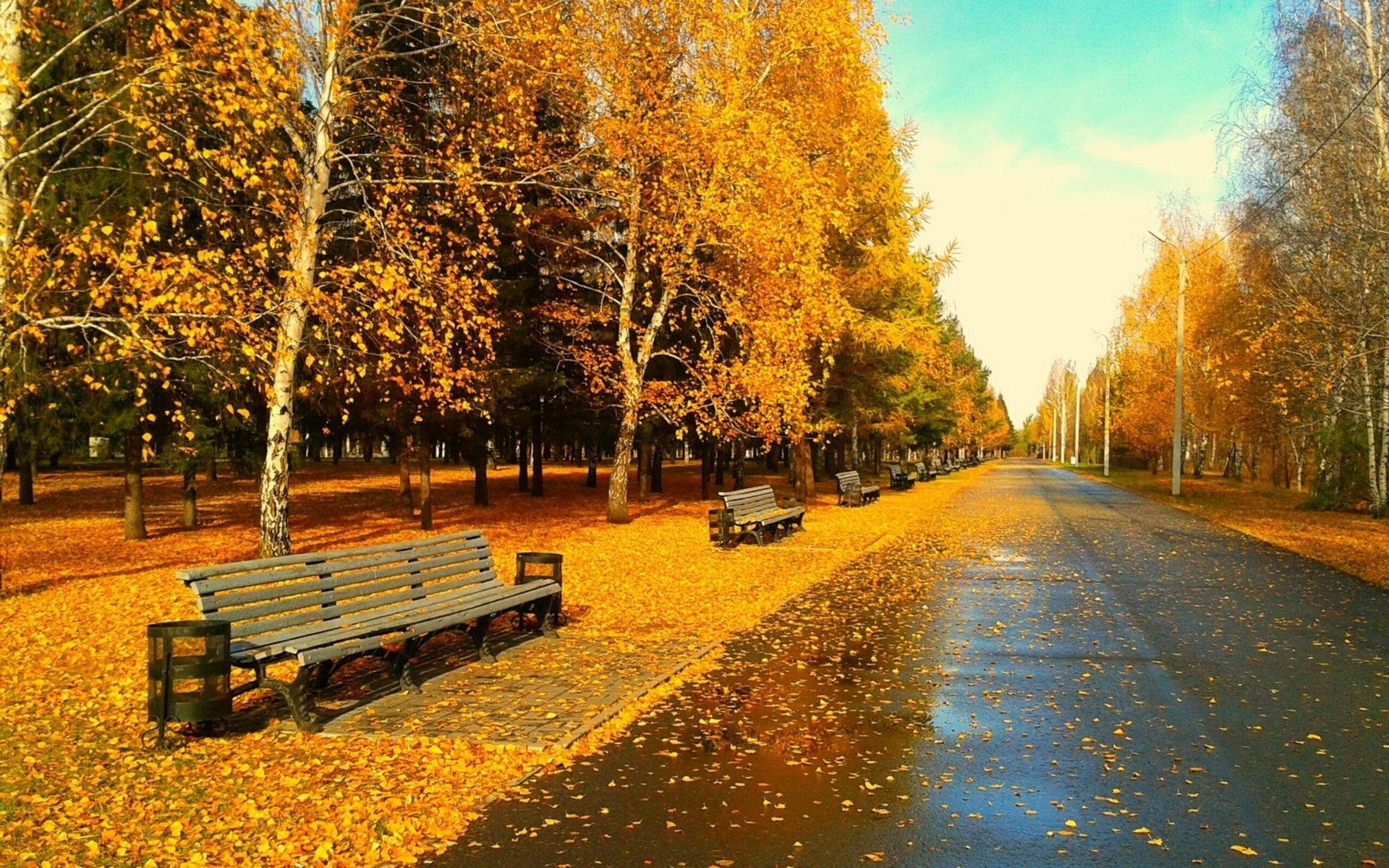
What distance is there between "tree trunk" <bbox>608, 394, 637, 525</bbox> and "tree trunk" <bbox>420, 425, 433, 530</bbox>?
11.6ft

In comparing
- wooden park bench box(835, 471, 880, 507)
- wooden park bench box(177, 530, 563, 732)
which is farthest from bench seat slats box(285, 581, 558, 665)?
wooden park bench box(835, 471, 880, 507)

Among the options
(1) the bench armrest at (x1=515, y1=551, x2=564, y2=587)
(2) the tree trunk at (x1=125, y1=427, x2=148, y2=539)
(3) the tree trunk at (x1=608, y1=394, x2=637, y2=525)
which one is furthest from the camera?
(3) the tree trunk at (x1=608, y1=394, x2=637, y2=525)

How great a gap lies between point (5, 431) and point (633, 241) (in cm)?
1073

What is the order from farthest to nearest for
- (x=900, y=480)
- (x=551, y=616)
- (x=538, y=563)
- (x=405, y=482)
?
1. (x=900, y=480)
2. (x=405, y=482)
3. (x=538, y=563)
4. (x=551, y=616)

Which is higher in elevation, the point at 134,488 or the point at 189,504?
the point at 134,488

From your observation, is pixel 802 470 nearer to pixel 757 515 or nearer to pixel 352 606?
pixel 757 515

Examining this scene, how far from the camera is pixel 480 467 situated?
76.9 feet

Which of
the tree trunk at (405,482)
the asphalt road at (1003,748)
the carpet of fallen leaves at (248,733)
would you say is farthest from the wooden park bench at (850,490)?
the asphalt road at (1003,748)

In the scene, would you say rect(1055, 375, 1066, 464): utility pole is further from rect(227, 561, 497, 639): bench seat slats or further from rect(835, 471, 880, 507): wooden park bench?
rect(227, 561, 497, 639): bench seat slats

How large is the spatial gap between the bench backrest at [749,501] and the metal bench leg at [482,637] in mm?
8055

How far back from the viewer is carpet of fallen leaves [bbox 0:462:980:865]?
4.27 meters

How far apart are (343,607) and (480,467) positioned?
54.2ft

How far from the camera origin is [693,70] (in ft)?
60.3

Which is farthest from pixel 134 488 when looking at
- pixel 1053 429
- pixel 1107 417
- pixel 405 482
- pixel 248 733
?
pixel 1053 429
